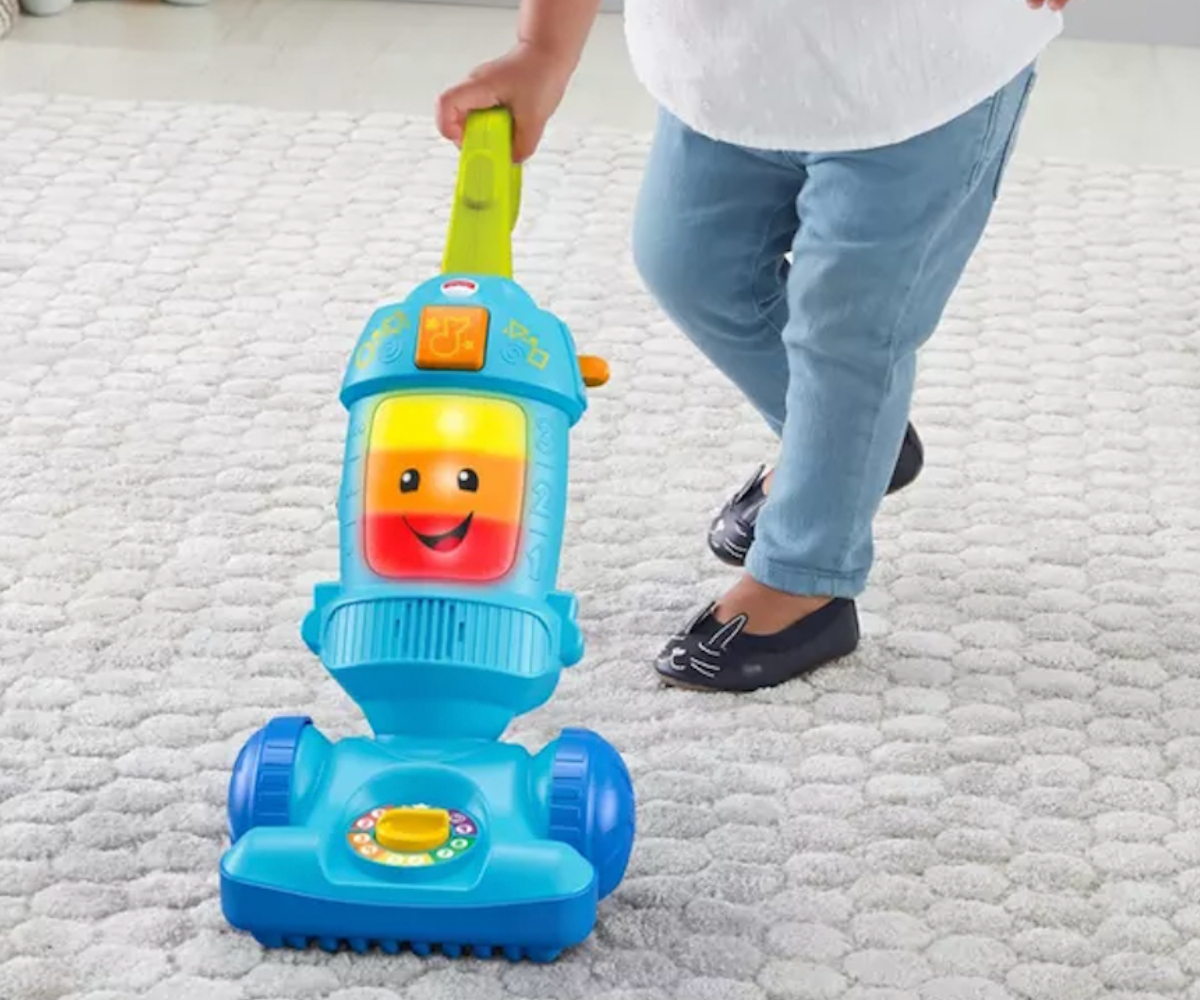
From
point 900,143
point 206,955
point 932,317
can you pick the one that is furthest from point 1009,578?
point 206,955

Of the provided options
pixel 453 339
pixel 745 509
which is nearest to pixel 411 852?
pixel 453 339

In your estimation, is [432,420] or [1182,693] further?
[1182,693]

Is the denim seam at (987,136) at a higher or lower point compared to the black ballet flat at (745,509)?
higher

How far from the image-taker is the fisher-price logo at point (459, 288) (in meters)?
1.06

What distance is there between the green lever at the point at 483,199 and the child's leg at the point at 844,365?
0.53ft

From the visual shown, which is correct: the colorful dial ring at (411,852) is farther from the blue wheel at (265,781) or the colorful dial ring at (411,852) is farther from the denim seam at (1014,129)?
the denim seam at (1014,129)

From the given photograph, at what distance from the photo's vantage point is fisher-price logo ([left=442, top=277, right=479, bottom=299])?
106 centimetres

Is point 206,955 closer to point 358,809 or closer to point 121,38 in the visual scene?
point 358,809

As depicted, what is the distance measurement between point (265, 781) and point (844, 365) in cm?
39

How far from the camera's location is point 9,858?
107 cm

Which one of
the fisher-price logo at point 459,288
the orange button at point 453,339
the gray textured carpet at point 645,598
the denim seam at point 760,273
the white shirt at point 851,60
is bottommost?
the gray textured carpet at point 645,598

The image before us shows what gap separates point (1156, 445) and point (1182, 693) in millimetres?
341

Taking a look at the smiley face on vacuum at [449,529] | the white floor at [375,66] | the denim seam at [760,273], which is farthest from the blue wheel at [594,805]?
the white floor at [375,66]

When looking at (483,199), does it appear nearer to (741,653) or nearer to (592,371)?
(592,371)
